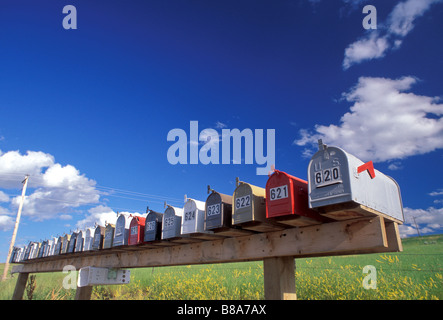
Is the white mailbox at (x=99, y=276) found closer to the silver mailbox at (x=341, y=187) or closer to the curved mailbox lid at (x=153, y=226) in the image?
the curved mailbox lid at (x=153, y=226)

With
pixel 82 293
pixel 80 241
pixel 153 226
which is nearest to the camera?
pixel 153 226

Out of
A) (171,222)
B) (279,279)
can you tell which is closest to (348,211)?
(279,279)

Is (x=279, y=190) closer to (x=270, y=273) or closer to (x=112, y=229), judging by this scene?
(x=270, y=273)

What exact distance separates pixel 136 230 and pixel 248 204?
2.22 m

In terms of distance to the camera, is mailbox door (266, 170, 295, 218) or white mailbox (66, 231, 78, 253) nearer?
mailbox door (266, 170, 295, 218)

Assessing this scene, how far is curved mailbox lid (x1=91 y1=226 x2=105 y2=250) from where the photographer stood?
202 inches

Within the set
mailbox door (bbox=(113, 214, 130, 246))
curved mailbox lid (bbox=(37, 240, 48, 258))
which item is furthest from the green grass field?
mailbox door (bbox=(113, 214, 130, 246))

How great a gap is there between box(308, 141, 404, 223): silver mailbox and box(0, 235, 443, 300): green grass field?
10.8 ft

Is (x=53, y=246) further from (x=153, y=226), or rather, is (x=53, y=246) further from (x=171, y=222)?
(x=171, y=222)

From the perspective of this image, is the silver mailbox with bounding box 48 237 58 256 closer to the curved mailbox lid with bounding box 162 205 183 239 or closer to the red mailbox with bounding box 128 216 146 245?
the red mailbox with bounding box 128 216 146 245

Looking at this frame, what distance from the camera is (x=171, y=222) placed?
3.58m

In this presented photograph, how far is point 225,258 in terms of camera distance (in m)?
3.12

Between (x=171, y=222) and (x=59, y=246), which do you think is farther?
(x=59, y=246)
